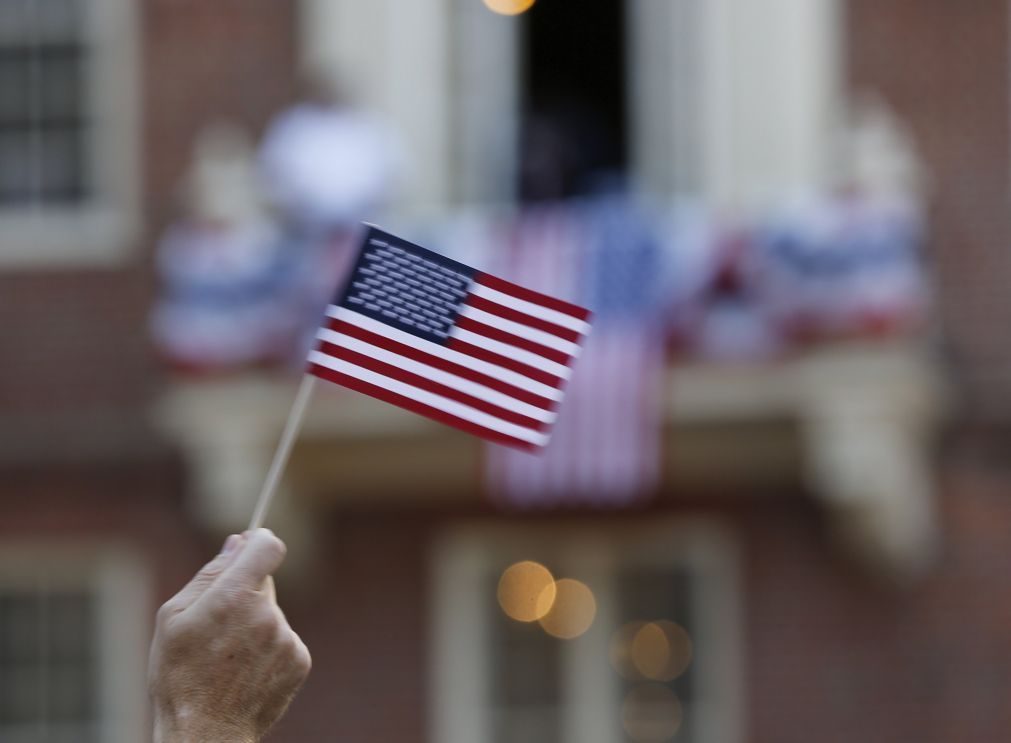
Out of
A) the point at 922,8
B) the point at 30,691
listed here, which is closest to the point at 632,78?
the point at 922,8

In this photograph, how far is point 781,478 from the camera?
386 inches

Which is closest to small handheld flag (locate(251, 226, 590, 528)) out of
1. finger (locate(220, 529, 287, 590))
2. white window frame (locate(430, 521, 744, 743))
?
finger (locate(220, 529, 287, 590))

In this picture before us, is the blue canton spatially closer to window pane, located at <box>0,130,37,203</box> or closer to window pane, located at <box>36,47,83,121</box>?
window pane, located at <box>0,130,37,203</box>

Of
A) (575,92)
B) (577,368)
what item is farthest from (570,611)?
(575,92)

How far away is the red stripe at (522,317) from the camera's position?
3844mm

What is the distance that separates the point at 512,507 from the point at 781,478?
1.28 meters

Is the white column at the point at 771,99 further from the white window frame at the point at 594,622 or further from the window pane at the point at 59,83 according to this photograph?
the window pane at the point at 59,83

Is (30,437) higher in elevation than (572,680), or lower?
higher

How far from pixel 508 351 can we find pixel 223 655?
53.2 inches

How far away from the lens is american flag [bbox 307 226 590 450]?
147 inches

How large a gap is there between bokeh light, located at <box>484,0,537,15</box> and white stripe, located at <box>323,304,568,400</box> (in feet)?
22.3

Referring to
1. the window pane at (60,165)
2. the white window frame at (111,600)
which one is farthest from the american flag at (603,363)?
the window pane at (60,165)

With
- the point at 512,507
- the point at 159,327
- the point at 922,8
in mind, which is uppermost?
the point at 922,8

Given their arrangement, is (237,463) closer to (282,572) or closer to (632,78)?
(282,572)
